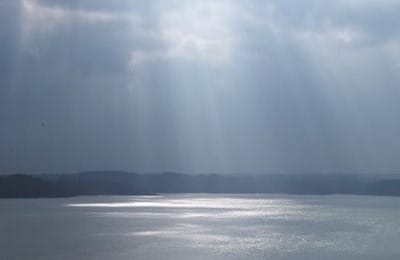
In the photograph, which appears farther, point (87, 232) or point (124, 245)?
point (87, 232)

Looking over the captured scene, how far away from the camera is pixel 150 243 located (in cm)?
3116

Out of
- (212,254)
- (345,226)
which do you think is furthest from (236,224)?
(212,254)

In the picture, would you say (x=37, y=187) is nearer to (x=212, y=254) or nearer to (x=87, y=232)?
(x=87, y=232)

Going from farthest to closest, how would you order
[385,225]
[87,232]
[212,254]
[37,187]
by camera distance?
1. [37,187]
2. [385,225]
3. [87,232]
4. [212,254]

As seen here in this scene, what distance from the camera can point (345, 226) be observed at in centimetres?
4247

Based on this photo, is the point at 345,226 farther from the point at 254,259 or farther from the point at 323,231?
the point at 254,259

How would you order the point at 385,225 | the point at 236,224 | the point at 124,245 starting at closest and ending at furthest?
the point at 124,245, the point at 385,225, the point at 236,224

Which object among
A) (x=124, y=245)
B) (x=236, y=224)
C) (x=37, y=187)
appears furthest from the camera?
(x=37, y=187)

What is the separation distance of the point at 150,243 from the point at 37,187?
217ft

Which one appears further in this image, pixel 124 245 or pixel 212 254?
pixel 124 245

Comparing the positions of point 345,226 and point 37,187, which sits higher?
point 37,187

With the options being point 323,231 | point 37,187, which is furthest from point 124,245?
point 37,187

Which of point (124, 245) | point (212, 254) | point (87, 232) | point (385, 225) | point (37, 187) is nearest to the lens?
point (212, 254)

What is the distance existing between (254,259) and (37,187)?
2915 inches
